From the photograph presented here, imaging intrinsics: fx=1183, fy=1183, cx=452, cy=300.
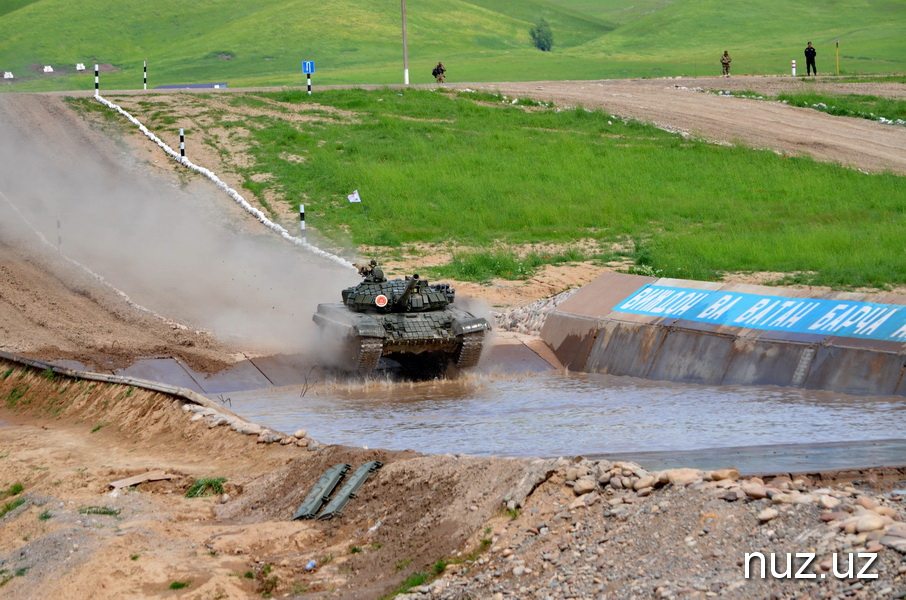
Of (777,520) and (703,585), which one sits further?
(777,520)

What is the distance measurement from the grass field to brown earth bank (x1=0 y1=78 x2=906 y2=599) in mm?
12904

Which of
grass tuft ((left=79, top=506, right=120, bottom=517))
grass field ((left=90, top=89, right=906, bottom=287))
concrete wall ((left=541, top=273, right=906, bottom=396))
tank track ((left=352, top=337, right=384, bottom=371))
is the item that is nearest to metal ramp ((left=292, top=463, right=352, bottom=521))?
grass tuft ((left=79, top=506, right=120, bottom=517))

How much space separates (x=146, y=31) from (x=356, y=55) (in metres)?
21.6

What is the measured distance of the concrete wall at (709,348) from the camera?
15.9 metres

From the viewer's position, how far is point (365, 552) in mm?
10117

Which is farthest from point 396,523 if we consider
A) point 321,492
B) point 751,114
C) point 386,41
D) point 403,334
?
point 386,41

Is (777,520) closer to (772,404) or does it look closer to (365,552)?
(365,552)

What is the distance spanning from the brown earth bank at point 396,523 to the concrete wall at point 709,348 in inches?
215

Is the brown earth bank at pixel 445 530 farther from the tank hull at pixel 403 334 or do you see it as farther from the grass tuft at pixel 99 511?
the tank hull at pixel 403 334

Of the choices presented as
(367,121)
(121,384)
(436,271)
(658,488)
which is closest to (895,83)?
(367,121)

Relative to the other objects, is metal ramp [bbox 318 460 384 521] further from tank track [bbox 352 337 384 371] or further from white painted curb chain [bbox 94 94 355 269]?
white painted curb chain [bbox 94 94 355 269]

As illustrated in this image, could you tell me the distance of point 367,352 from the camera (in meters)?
19.1

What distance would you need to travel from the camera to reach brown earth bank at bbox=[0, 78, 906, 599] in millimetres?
8156

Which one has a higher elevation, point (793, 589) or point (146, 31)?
point (146, 31)
